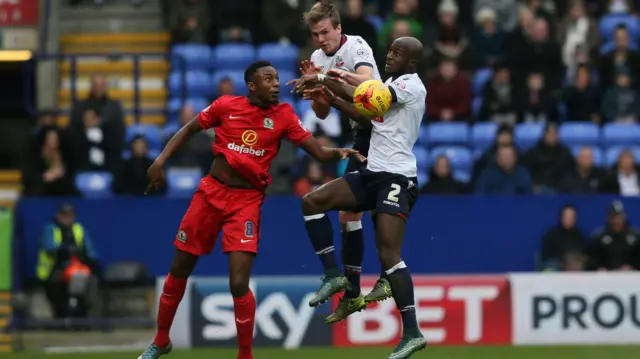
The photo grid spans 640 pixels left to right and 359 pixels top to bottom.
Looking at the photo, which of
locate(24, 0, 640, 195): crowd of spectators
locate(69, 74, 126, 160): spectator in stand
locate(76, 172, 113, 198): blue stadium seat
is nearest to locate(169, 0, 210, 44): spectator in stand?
locate(24, 0, 640, 195): crowd of spectators

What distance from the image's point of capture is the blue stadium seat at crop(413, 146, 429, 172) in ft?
60.1

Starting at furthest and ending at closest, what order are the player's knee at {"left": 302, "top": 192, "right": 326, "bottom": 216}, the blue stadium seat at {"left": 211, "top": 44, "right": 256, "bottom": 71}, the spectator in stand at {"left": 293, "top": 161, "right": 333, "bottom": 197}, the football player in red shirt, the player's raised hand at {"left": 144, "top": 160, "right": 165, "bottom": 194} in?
the blue stadium seat at {"left": 211, "top": 44, "right": 256, "bottom": 71}, the spectator in stand at {"left": 293, "top": 161, "right": 333, "bottom": 197}, the football player in red shirt, the player's raised hand at {"left": 144, "top": 160, "right": 165, "bottom": 194}, the player's knee at {"left": 302, "top": 192, "right": 326, "bottom": 216}

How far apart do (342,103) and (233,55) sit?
836 centimetres

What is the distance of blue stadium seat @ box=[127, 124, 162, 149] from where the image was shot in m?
18.5

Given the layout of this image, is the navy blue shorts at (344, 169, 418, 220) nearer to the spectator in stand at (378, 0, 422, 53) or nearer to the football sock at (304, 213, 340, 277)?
the football sock at (304, 213, 340, 277)

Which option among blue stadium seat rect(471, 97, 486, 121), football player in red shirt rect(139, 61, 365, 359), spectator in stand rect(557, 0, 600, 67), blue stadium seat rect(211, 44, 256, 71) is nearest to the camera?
football player in red shirt rect(139, 61, 365, 359)

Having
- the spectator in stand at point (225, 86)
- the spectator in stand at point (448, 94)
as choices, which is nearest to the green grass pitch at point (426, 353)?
the spectator in stand at point (225, 86)

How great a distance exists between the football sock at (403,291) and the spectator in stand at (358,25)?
7.61 m

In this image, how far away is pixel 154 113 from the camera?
757 inches

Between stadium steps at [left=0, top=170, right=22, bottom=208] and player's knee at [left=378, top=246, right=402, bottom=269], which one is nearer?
player's knee at [left=378, top=246, right=402, bottom=269]

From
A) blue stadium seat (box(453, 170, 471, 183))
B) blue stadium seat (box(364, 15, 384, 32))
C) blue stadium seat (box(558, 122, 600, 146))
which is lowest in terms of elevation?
blue stadium seat (box(453, 170, 471, 183))

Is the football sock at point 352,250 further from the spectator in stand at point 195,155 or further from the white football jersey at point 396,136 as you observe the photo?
the spectator in stand at point 195,155

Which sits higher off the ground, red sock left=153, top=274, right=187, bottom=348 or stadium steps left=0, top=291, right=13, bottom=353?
red sock left=153, top=274, right=187, bottom=348

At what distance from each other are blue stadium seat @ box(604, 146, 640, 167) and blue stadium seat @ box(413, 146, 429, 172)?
2376 mm
